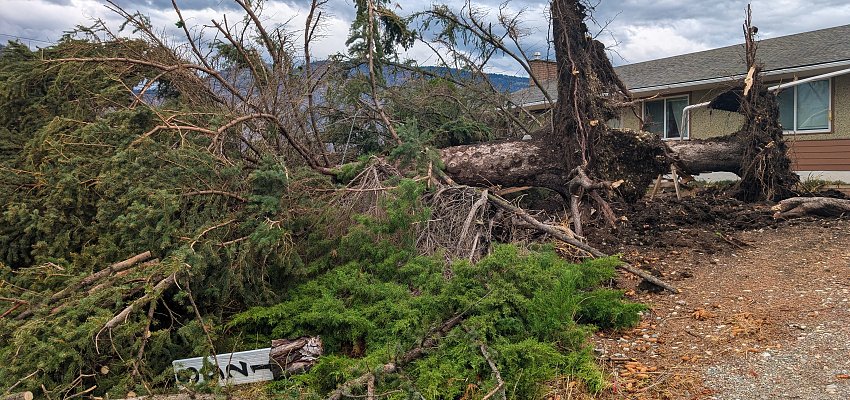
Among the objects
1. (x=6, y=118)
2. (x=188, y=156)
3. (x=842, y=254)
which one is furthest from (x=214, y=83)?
(x=842, y=254)

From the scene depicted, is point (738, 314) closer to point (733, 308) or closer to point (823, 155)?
point (733, 308)

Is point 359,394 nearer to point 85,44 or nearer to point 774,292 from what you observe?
point 774,292

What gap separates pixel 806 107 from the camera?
40.7 ft

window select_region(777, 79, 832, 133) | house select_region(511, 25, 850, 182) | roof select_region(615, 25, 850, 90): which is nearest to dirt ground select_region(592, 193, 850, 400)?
house select_region(511, 25, 850, 182)

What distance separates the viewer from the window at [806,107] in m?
12.1

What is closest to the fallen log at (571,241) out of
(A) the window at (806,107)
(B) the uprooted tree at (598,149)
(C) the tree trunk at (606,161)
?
(B) the uprooted tree at (598,149)

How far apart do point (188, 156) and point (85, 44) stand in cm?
267

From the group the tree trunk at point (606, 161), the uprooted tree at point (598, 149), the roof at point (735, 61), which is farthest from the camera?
the roof at point (735, 61)

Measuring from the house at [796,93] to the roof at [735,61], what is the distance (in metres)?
0.02

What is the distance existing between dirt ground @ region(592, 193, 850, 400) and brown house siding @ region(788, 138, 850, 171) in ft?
23.1

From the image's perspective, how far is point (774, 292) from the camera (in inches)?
175

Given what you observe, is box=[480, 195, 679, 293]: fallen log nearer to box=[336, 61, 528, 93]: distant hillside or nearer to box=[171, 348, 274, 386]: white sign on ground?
box=[171, 348, 274, 386]: white sign on ground

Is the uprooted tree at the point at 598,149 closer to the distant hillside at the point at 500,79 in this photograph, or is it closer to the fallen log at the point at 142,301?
the distant hillside at the point at 500,79

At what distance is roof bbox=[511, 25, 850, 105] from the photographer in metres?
12.0
